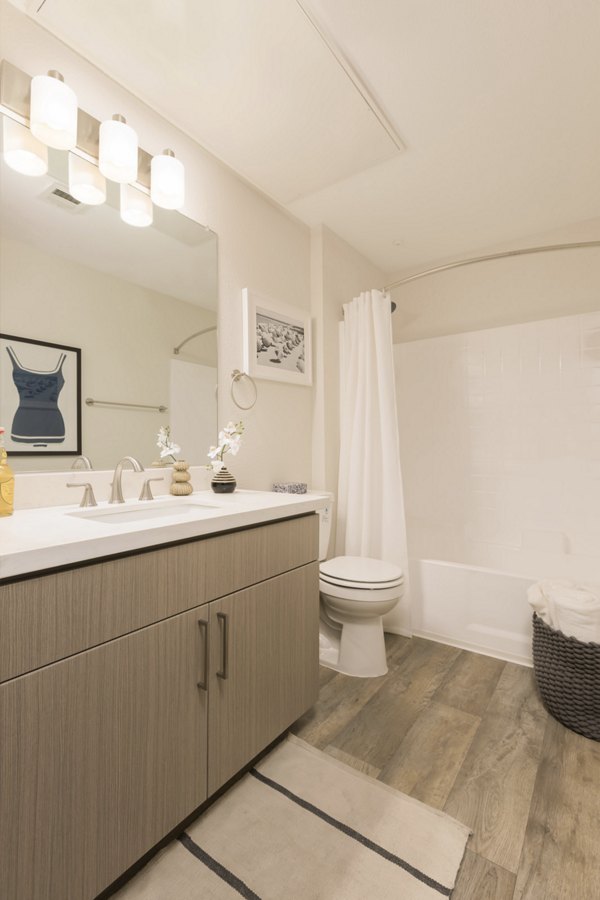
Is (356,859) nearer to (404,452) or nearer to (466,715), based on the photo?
(466,715)

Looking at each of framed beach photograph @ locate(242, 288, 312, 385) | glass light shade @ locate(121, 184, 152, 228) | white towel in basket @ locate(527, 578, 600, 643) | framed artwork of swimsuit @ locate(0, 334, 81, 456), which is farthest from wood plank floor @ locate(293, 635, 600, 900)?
glass light shade @ locate(121, 184, 152, 228)

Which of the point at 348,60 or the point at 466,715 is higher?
the point at 348,60

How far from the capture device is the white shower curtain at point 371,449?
2.38 metres

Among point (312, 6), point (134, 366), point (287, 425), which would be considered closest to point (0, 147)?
point (134, 366)

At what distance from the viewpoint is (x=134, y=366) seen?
159 cm

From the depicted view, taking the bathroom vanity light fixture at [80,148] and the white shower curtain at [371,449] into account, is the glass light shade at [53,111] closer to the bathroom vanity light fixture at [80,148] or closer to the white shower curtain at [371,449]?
the bathroom vanity light fixture at [80,148]

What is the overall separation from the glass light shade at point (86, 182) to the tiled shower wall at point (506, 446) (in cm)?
219

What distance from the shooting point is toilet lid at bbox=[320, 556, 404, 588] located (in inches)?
73.1

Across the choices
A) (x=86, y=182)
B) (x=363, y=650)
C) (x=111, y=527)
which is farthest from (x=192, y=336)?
(x=363, y=650)

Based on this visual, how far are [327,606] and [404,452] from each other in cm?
143

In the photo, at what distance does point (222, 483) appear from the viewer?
5.68 feet

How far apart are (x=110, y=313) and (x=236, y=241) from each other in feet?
2.72

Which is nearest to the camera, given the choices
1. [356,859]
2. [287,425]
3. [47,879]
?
[47,879]

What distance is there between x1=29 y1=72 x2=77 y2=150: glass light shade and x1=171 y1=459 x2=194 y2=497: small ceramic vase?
43.1 inches
